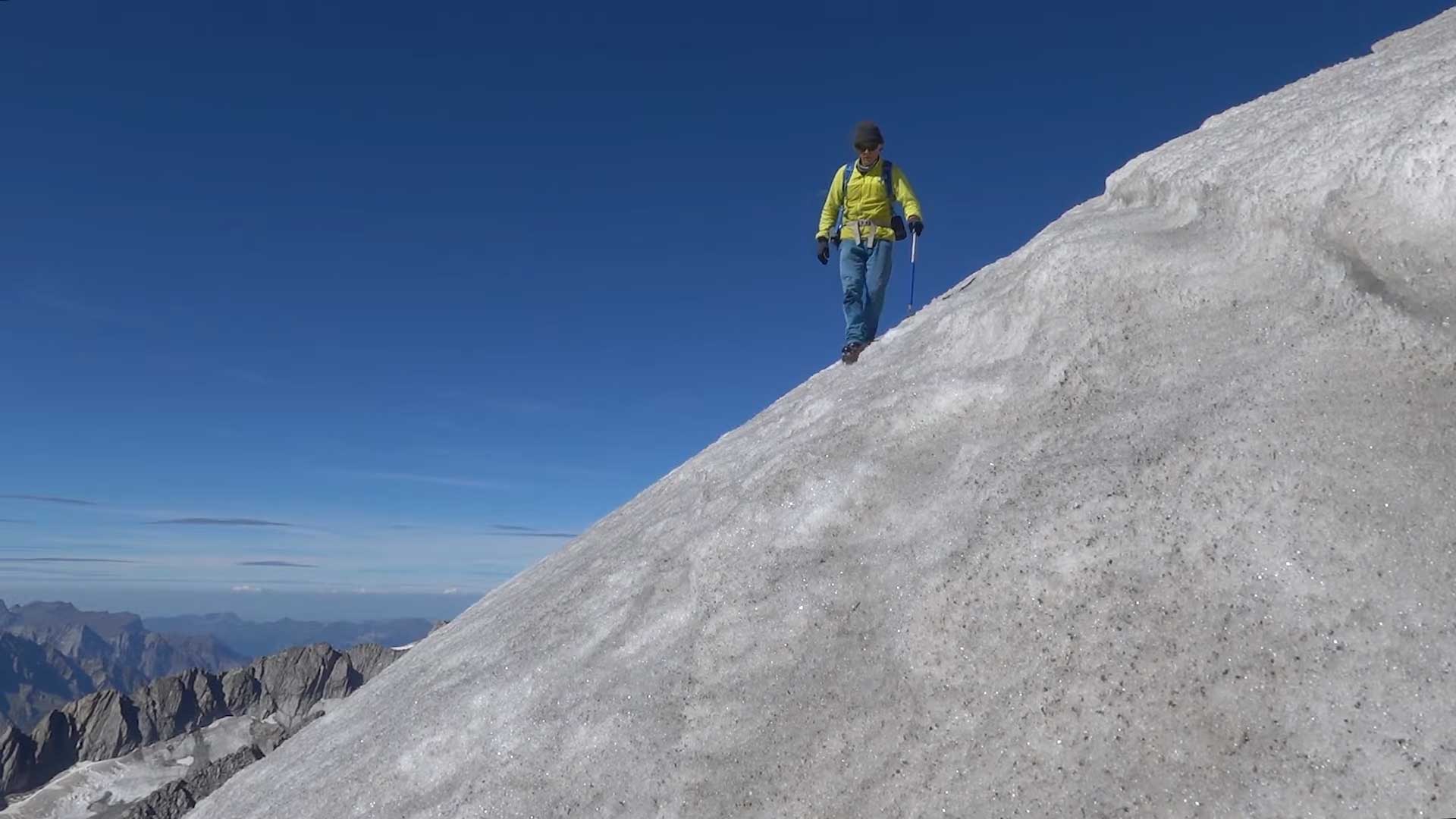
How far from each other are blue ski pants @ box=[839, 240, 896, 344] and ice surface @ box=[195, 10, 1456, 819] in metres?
4.47

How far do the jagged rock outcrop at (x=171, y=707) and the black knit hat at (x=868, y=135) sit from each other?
92.8 meters

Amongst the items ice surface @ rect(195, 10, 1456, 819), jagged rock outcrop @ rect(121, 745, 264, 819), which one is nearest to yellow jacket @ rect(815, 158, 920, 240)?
ice surface @ rect(195, 10, 1456, 819)

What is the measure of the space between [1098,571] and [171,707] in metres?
129

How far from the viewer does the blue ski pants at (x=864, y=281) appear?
1319cm

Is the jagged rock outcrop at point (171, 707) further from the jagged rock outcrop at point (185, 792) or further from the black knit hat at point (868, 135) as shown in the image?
the black knit hat at point (868, 135)

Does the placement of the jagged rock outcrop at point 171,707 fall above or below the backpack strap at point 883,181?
below

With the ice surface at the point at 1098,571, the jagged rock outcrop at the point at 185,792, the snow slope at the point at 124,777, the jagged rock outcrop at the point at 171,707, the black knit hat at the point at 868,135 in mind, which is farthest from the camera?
the jagged rock outcrop at the point at 171,707

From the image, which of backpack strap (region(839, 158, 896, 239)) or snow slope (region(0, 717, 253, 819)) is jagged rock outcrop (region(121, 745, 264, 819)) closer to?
snow slope (region(0, 717, 253, 819))

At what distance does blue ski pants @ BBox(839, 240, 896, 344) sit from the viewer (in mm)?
13188

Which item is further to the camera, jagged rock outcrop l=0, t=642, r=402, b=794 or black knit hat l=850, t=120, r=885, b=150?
jagged rock outcrop l=0, t=642, r=402, b=794

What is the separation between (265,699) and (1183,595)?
12372cm

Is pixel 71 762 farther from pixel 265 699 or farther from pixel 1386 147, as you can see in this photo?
pixel 1386 147

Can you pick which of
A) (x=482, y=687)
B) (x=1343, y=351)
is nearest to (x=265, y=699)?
(x=482, y=687)

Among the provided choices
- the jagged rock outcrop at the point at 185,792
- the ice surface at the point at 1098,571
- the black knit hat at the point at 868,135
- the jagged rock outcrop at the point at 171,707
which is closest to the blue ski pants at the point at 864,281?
the black knit hat at the point at 868,135
